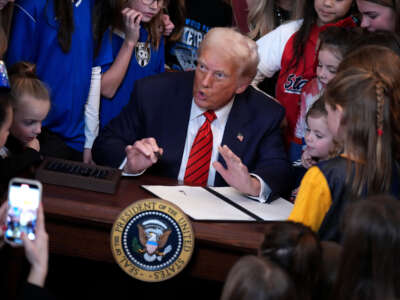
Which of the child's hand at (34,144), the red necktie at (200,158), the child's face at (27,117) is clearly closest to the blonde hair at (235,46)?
the red necktie at (200,158)

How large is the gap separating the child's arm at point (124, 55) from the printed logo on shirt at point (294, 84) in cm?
94

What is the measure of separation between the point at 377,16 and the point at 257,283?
203 centimetres

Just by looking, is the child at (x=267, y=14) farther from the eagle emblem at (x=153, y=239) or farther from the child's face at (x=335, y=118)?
the eagle emblem at (x=153, y=239)

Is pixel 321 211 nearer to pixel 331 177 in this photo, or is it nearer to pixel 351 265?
pixel 331 177

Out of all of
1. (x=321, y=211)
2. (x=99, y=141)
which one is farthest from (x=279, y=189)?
(x=99, y=141)

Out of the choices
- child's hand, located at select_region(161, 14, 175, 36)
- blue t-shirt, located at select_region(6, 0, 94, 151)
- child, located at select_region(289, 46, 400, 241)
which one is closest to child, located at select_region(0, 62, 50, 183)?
blue t-shirt, located at select_region(6, 0, 94, 151)

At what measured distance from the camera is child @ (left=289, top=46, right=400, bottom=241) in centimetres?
235

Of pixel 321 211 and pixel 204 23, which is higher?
pixel 204 23

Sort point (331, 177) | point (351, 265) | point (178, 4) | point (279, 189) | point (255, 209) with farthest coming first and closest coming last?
1. point (178, 4)
2. point (279, 189)
3. point (255, 209)
4. point (331, 177)
5. point (351, 265)

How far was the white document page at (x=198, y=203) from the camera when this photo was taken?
8.66 feet

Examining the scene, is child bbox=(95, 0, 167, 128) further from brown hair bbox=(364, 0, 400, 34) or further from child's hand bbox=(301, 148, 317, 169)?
brown hair bbox=(364, 0, 400, 34)

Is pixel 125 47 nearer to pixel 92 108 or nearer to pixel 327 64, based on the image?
pixel 92 108

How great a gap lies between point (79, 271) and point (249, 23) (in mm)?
1993

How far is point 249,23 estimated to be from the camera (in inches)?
166
